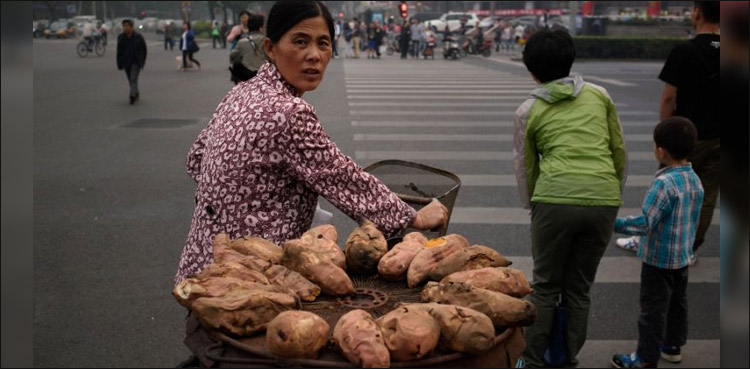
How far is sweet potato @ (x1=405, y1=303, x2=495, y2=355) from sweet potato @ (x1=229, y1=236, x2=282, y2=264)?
587 mm

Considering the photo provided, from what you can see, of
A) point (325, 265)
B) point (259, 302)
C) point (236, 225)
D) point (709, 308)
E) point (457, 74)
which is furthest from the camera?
point (457, 74)

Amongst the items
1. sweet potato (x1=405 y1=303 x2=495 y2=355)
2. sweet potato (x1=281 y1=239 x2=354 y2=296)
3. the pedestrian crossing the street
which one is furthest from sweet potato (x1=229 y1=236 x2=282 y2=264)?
the pedestrian crossing the street

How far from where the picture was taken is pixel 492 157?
9609 mm

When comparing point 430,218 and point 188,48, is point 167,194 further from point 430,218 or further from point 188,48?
point 188,48

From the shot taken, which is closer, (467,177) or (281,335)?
(281,335)

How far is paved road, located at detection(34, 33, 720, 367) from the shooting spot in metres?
4.48

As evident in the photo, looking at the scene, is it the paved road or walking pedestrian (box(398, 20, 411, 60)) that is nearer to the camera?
the paved road

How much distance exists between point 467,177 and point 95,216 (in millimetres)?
3953

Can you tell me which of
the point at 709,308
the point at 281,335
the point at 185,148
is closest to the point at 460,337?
the point at 281,335

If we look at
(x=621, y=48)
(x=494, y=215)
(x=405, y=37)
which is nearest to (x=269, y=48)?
(x=494, y=215)

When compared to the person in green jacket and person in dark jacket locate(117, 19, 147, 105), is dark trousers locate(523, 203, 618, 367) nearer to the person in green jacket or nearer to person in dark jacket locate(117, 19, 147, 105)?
the person in green jacket

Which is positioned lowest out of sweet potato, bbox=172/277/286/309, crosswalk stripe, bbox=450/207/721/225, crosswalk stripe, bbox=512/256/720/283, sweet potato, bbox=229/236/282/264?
crosswalk stripe, bbox=512/256/720/283

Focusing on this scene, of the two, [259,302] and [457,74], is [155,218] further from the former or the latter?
[457,74]

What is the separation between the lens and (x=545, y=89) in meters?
3.67
